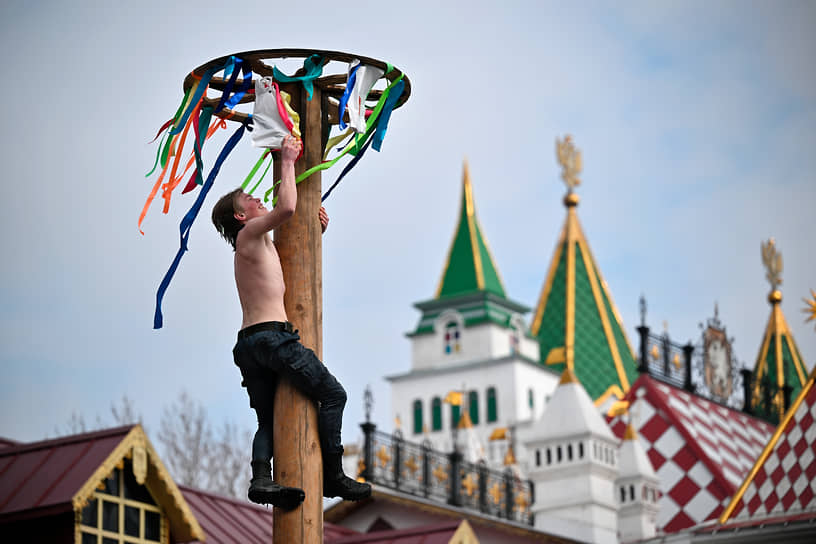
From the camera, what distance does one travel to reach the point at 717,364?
30.2m

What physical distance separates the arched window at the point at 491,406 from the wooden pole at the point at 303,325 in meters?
54.7

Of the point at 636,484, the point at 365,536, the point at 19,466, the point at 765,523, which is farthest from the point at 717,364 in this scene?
the point at 19,466

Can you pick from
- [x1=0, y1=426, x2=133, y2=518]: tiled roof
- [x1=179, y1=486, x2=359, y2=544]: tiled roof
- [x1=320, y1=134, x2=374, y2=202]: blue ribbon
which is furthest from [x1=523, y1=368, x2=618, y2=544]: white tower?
[x1=320, y1=134, x2=374, y2=202]: blue ribbon

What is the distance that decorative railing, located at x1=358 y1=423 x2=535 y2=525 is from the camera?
2295 centimetres

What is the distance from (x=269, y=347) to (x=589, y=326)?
156 feet

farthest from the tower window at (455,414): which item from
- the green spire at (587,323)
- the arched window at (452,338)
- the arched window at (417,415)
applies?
the green spire at (587,323)

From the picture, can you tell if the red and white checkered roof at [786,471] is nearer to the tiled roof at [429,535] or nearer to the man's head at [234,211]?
the tiled roof at [429,535]

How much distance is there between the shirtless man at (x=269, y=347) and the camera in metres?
6.88

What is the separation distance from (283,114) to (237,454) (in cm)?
4029

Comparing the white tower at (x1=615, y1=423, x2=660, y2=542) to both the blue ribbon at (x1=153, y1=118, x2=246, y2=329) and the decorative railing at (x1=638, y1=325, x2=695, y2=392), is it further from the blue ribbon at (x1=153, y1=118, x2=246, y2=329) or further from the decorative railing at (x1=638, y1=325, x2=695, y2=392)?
the blue ribbon at (x1=153, y1=118, x2=246, y2=329)

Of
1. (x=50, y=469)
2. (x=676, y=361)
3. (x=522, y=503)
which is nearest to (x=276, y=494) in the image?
(x=50, y=469)

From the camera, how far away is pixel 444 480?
23453mm

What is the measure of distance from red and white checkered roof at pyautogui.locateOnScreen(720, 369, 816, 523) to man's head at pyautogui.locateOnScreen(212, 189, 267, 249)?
44.6 ft

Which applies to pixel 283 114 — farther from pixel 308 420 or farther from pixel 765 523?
pixel 765 523
